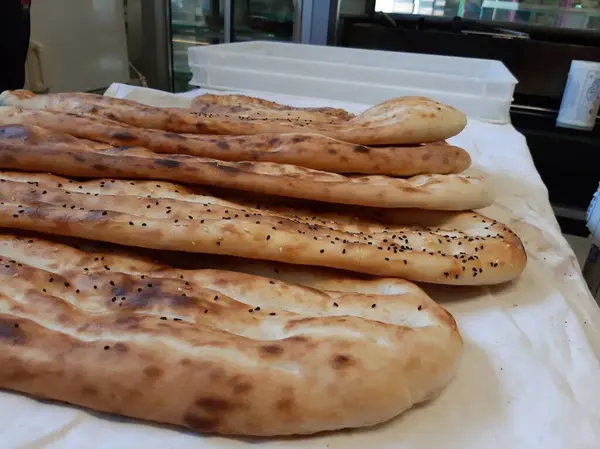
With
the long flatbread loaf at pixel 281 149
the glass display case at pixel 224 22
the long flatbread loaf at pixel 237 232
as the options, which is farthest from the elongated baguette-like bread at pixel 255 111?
the glass display case at pixel 224 22

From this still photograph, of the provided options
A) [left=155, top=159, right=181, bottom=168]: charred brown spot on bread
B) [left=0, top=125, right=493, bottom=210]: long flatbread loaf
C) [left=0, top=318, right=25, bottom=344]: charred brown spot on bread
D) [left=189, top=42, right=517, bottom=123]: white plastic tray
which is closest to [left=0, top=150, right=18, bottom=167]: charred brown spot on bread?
[left=0, top=125, right=493, bottom=210]: long flatbread loaf

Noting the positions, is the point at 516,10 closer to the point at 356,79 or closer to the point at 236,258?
the point at 356,79

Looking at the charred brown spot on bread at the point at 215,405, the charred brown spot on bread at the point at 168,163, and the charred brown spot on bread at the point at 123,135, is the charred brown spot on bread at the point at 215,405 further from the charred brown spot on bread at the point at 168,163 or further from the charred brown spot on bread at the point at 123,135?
the charred brown spot on bread at the point at 123,135

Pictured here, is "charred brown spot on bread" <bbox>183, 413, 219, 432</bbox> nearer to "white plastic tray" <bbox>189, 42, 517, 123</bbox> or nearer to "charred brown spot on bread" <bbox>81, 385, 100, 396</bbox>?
"charred brown spot on bread" <bbox>81, 385, 100, 396</bbox>

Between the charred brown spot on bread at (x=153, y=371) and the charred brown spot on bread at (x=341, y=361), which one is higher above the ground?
the charred brown spot on bread at (x=341, y=361)

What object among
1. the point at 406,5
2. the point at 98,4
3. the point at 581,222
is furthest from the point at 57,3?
the point at 581,222

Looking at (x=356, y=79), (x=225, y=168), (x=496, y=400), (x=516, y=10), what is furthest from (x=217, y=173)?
(x=516, y=10)
